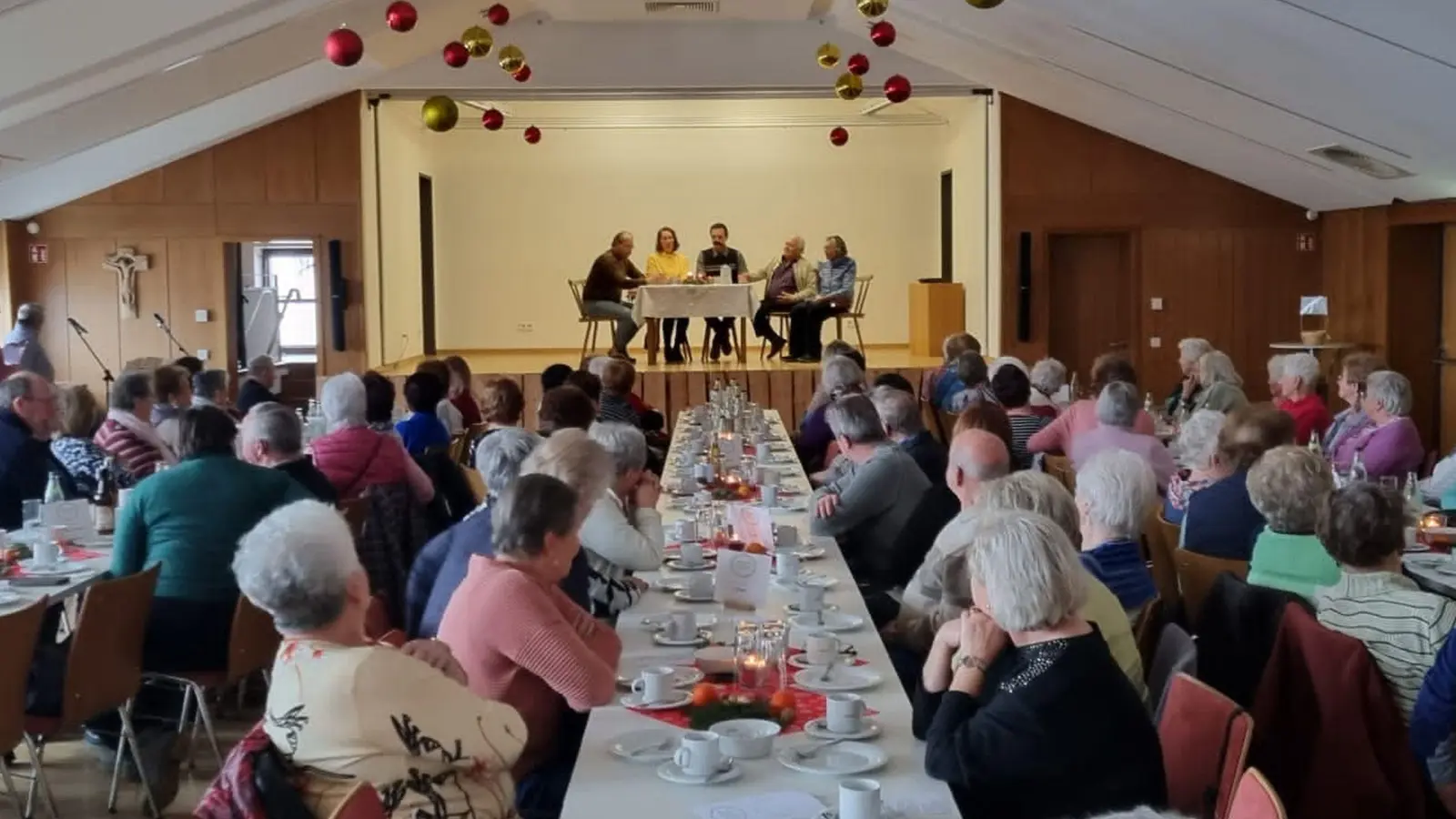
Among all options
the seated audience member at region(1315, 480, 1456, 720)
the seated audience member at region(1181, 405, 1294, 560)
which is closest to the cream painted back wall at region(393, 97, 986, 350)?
the seated audience member at region(1181, 405, 1294, 560)

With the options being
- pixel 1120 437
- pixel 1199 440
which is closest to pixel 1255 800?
pixel 1199 440

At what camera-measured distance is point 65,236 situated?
15000 millimetres

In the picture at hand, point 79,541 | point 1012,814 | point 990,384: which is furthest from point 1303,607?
point 990,384

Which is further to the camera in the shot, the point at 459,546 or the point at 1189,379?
the point at 1189,379

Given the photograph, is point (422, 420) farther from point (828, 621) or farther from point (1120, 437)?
point (828, 621)

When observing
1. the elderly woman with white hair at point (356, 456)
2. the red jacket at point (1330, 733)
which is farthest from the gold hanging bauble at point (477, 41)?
the red jacket at point (1330, 733)

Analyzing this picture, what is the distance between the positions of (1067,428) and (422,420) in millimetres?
3328

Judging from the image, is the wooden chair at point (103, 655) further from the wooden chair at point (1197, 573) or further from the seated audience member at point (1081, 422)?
the seated audience member at point (1081, 422)

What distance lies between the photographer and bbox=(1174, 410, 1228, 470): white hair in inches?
216

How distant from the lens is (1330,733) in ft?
10.3

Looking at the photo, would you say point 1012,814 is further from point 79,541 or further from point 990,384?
point 990,384

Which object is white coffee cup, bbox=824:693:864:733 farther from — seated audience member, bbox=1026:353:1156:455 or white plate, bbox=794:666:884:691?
seated audience member, bbox=1026:353:1156:455

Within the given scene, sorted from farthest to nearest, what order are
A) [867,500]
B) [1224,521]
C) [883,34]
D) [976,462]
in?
1. [883,34]
2. [867,500]
3. [1224,521]
4. [976,462]

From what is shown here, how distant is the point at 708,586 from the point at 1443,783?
193 centimetres
